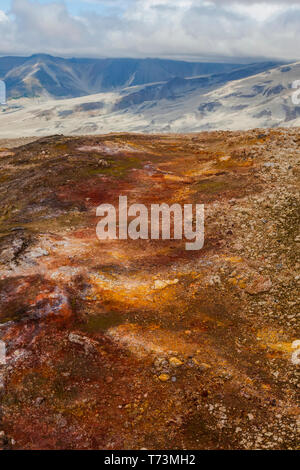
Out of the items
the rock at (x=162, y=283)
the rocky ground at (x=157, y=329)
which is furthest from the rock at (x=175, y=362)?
the rock at (x=162, y=283)

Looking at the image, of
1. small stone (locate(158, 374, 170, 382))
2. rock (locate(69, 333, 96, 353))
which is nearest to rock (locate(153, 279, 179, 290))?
rock (locate(69, 333, 96, 353))

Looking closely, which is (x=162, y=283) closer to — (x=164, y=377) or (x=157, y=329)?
(x=157, y=329)

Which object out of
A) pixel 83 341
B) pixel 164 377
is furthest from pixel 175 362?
pixel 83 341

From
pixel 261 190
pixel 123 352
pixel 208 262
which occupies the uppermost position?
pixel 261 190

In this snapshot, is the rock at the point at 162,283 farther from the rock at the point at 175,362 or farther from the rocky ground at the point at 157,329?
the rock at the point at 175,362

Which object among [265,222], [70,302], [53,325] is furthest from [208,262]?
[53,325]

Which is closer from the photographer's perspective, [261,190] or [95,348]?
[95,348]
